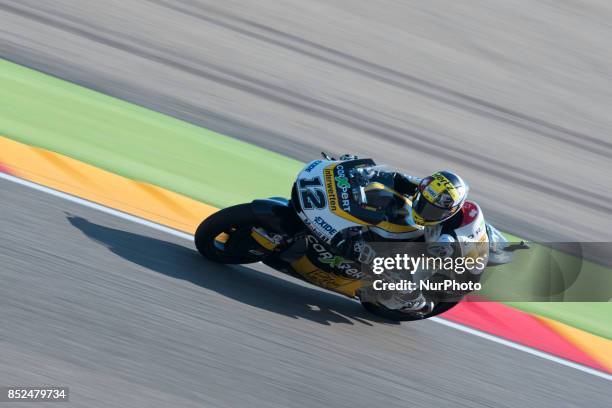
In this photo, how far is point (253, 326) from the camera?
21.6 ft

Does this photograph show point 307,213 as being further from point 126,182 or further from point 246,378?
point 126,182

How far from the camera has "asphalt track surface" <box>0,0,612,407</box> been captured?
6.00 meters

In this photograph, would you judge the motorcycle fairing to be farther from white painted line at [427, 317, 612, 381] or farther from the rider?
white painted line at [427, 317, 612, 381]

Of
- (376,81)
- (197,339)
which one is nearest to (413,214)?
(197,339)

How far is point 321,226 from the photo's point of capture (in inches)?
263

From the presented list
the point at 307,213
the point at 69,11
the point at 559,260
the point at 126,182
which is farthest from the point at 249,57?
the point at 307,213

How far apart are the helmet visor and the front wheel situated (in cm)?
105

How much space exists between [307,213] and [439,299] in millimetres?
1326

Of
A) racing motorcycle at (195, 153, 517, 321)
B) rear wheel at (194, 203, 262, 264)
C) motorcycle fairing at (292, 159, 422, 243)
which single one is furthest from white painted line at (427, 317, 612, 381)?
rear wheel at (194, 203, 262, 264)

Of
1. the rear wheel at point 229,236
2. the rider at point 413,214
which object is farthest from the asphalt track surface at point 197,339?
the rider at point 413,214

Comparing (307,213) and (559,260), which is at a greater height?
(307,213)

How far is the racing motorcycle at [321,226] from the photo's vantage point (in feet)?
21.9

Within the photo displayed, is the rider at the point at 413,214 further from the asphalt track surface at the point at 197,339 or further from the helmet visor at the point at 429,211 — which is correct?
the asphalt track surface at the point at 197,339

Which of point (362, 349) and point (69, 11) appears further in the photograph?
point (69, 11)
